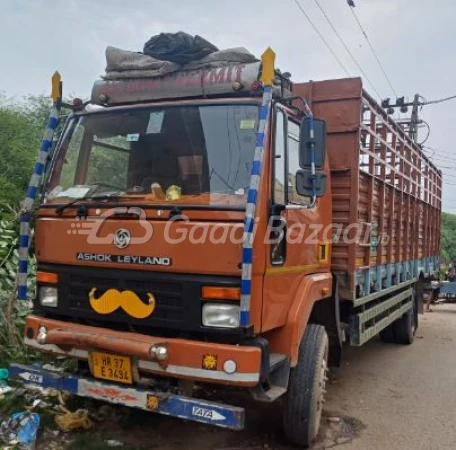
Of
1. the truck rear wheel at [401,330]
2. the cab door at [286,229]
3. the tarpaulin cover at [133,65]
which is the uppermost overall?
the tarpaulin cover at [133,65]

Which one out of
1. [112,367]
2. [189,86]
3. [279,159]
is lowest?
[112,367]

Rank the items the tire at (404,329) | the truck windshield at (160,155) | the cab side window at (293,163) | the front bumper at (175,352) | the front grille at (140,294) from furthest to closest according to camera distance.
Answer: the tire at (404,329), the cab side window at (293,163), the truck windshield at (160,155), the front grille at (140,294), the front bumper at (175,352)

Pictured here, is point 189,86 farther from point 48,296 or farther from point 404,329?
point 404,329

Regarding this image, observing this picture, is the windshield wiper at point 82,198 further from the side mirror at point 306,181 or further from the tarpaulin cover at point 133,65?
the side mirror at point 306,181

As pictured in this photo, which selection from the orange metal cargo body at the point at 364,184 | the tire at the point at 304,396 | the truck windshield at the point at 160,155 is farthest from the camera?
the orange metal cargo body at the point at 364,184

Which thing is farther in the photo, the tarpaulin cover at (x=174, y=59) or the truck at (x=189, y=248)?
the tarpaulin cover at (x=174, y=59)

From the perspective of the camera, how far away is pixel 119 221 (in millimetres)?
3176

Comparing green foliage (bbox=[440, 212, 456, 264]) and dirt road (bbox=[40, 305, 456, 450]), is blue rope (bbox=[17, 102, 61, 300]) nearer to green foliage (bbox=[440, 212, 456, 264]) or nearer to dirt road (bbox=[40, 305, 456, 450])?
dirt road (bbox=[40, 305, 456, 450])

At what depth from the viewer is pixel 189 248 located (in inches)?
118

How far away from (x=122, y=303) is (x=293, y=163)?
152 cm

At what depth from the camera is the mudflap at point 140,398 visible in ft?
9.40

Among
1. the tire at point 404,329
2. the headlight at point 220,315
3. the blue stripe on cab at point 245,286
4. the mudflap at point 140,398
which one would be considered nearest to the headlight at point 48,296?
the mudflap at point 140,398


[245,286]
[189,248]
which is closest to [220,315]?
[245,286]

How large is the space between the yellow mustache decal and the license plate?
0.88 ft
